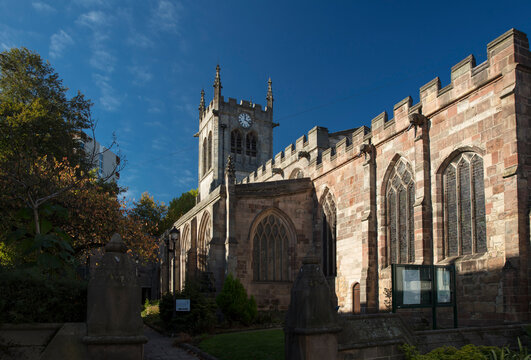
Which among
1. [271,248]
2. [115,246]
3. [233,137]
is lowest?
[271,248]

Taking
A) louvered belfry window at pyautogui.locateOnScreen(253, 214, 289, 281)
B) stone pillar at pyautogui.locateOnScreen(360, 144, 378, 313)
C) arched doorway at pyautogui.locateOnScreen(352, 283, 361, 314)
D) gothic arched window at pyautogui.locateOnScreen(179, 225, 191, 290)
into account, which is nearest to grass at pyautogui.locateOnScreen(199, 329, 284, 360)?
stone pillar at pyautogui.locateOnScreen(360, 144, 378, 313)

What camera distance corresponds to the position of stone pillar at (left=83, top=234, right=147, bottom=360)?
767 centimetres

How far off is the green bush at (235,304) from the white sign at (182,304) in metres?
2.99

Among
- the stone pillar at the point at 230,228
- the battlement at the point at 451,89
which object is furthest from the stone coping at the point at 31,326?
the stone pillar at the point at 230,228

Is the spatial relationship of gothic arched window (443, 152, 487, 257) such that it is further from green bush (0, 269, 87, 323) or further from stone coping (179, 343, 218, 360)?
green bush (0, 269, 87, 323)

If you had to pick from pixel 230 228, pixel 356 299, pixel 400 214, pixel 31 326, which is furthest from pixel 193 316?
pixel 31 326

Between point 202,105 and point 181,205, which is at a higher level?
point 202,105

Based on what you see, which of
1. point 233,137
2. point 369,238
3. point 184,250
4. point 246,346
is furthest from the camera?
point 233,137

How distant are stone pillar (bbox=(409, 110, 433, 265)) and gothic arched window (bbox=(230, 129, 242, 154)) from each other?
114ft

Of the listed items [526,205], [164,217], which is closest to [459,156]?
[526,205]

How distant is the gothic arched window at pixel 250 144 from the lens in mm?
54750

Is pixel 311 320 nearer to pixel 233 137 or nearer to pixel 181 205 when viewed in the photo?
pixel 233 137

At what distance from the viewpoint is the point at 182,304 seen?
19422 millimetres

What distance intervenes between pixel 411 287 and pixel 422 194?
7537 mm
